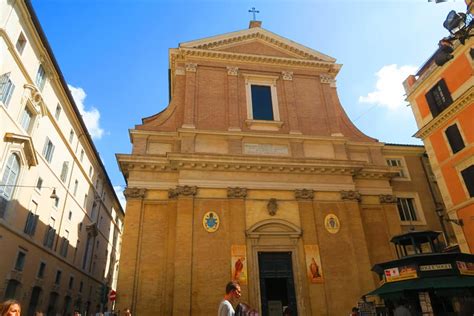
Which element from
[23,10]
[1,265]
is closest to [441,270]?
[1,265]

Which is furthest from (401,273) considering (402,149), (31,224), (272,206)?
(31,224)

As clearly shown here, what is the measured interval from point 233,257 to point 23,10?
53.0 feet

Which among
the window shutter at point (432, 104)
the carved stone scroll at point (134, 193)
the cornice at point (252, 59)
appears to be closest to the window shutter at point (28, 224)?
the carved stone scroll at point (134, 193)

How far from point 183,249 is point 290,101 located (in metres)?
10.9

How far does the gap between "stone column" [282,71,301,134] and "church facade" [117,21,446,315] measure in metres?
0.07

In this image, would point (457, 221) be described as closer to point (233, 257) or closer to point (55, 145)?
point (233, 257)

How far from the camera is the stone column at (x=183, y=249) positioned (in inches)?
551

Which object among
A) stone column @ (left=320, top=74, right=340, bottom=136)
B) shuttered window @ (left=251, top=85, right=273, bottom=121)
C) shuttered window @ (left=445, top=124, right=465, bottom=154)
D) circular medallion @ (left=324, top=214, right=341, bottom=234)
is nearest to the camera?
circular medallion @ (left=324, top=214, right=341, bottom=234)

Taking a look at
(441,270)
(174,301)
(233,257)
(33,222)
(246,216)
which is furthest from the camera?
(33,222)

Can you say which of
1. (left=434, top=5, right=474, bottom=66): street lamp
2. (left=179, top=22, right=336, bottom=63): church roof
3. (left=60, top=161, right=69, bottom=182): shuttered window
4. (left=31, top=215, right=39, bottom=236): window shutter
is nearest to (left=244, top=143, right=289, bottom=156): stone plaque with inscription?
(left=179, top=22, right=336, bottom=63): church roof

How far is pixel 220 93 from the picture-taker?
2000cm

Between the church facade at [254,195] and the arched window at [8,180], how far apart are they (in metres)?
5.60

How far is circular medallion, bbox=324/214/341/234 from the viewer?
16.9 meters

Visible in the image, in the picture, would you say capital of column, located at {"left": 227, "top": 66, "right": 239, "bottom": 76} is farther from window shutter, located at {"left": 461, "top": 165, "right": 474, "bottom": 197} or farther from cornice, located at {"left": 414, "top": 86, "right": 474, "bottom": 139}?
window shutter, located at {"left": 461, "top": 165, "right": 474, "bottom": 197}
